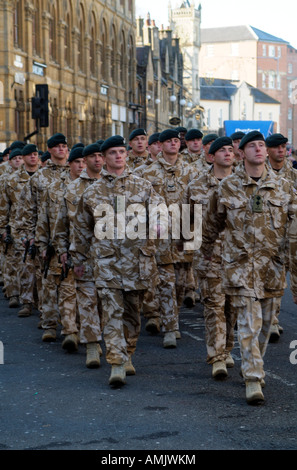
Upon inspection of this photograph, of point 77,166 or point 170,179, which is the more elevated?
point 77,166

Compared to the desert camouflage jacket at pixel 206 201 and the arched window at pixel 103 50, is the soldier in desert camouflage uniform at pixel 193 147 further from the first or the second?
the arched window at pixel 103 50

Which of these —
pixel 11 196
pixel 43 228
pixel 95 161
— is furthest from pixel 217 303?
pixel 11 196

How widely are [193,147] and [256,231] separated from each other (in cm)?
668

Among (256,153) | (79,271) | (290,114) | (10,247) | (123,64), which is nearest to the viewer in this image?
(256,153)

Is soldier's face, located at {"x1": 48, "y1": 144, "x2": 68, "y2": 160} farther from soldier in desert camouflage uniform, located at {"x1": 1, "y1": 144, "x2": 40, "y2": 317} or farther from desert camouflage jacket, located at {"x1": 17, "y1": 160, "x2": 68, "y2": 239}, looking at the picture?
soldier in desert camouflage uniform, located at {"x1": 1, "y1": 144, "x2": 40, "y2": 317}

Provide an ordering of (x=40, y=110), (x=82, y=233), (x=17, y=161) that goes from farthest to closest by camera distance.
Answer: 1. (x=40, y=110)
2. (x=17, y=161)
3. (x=82, y=233)

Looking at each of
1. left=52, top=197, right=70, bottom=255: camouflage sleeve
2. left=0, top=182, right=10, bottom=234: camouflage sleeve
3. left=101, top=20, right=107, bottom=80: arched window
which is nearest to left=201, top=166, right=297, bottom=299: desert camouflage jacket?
left=52, top=197, right=70, bottom=255: camouflage sleeve

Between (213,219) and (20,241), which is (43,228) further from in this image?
(213,219)

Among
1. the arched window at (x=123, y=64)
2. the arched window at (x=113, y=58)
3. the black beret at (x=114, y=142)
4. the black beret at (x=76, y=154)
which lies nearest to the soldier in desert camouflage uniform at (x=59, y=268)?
the black beret at (x=76, y=154)

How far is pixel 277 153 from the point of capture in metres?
10.2

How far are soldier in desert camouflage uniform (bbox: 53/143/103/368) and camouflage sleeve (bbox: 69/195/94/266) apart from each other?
13 cm

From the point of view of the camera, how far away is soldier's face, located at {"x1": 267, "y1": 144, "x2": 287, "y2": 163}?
10.2m

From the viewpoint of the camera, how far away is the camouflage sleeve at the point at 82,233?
8.26 m

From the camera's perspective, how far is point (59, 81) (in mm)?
41406
